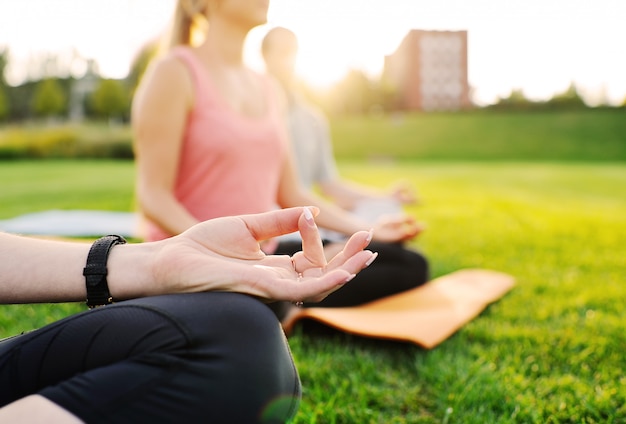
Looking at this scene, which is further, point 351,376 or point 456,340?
point 456,340

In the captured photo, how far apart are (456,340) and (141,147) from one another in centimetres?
142

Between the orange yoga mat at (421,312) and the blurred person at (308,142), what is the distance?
0.85 meters

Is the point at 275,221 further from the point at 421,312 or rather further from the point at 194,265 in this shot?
the point at 421,312

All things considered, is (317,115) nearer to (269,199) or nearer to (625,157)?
(269,199)

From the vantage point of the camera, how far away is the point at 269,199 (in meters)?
2.33

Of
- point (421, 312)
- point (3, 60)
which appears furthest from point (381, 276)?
point (3, 60)

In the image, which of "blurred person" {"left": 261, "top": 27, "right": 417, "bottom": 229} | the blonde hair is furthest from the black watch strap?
"blurred person" {"left": 261, "top": 27, "right": 417, "bottom": 229}

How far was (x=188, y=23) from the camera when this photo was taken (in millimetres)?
2367

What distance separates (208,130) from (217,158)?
4.2 inches

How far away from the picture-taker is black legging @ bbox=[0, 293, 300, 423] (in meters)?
0.82

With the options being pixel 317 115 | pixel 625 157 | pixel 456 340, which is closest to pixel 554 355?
pixel 456 340

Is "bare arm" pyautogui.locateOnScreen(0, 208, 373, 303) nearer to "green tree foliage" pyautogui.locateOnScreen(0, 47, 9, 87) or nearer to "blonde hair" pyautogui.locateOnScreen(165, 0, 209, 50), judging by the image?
"blonde hair" pyautogui.locateOnScreen(165, 0, 209, 50)

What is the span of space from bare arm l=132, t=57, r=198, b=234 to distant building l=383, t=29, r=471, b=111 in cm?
5438

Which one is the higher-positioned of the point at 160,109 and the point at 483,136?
the point at 160,109
